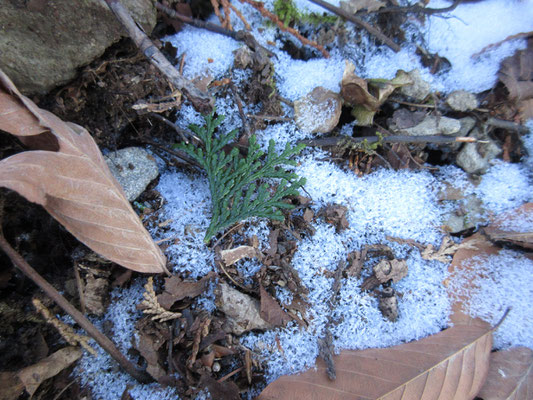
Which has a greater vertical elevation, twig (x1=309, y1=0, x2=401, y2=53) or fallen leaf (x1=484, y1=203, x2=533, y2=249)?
twig (x1=309, y1=0, x2=401, y2=53)

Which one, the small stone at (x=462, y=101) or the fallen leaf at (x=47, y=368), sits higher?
the small stone at (x=462, y=101)

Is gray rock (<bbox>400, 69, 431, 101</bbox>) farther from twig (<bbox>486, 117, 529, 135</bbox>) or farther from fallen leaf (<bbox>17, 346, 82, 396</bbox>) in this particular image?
fallen leaf (<bbox>17, 346, 82, 396</bbox>)

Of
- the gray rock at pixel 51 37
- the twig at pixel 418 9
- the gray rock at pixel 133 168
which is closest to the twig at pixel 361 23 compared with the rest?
the twig at pixel 418 9

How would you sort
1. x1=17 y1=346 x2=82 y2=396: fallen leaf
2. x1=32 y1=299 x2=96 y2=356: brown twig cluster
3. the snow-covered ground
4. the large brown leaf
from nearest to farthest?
the large brown leaf < x1=17 y1=346 x2=82 y2=396: fallen leaf < x1=32 y1=299 x2=96 y2=356: brown twig cluster < the snow-covered ground

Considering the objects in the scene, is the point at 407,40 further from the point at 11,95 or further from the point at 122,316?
the point at 122,316

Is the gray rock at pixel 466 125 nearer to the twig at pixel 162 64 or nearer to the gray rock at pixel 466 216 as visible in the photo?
the gray rock at pixel 466 216

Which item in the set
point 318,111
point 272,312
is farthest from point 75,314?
point 318,111

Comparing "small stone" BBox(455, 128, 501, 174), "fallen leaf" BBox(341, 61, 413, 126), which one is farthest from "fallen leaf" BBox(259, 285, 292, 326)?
"small stone" BBox(455, 128, 501, 174)
